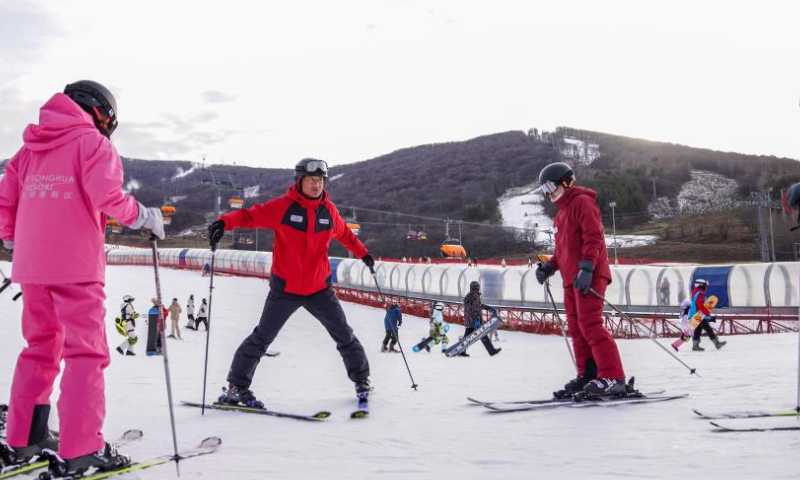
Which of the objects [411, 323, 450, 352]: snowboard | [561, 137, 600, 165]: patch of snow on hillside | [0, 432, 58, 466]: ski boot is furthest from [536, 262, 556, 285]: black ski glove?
[561, 137, 600, 165]: patch of snow on hillside

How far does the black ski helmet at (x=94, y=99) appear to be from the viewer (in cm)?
279

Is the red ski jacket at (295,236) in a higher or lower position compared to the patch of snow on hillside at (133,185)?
lower

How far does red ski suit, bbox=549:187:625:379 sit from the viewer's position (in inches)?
172

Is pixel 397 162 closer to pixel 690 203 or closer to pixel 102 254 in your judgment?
pixel 690 203

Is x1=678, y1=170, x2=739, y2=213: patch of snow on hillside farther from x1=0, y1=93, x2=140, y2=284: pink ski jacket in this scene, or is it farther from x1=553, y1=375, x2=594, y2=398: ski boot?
x1=0, y1=93, x2=140, y2=284: pink ski jacket

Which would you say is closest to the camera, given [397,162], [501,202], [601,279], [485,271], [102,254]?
[102,254]

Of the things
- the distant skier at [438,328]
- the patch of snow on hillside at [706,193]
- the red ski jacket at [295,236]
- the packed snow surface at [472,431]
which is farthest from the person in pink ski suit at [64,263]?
the patch of snow on hillside at [706,193]

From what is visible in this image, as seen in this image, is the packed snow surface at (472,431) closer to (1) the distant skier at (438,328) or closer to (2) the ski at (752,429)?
(2) the ski at (752,429)

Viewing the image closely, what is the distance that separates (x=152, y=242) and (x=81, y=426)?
879mm

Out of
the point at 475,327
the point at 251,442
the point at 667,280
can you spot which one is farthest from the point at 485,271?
the point at 251,442

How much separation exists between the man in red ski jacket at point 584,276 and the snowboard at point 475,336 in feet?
25.2

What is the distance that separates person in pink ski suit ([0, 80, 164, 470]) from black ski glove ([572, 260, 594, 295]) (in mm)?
2866

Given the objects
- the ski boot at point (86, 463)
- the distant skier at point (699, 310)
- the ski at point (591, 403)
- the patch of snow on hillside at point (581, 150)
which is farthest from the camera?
the patch of snow on hillside at point (581, 150)

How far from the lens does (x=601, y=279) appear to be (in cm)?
453
